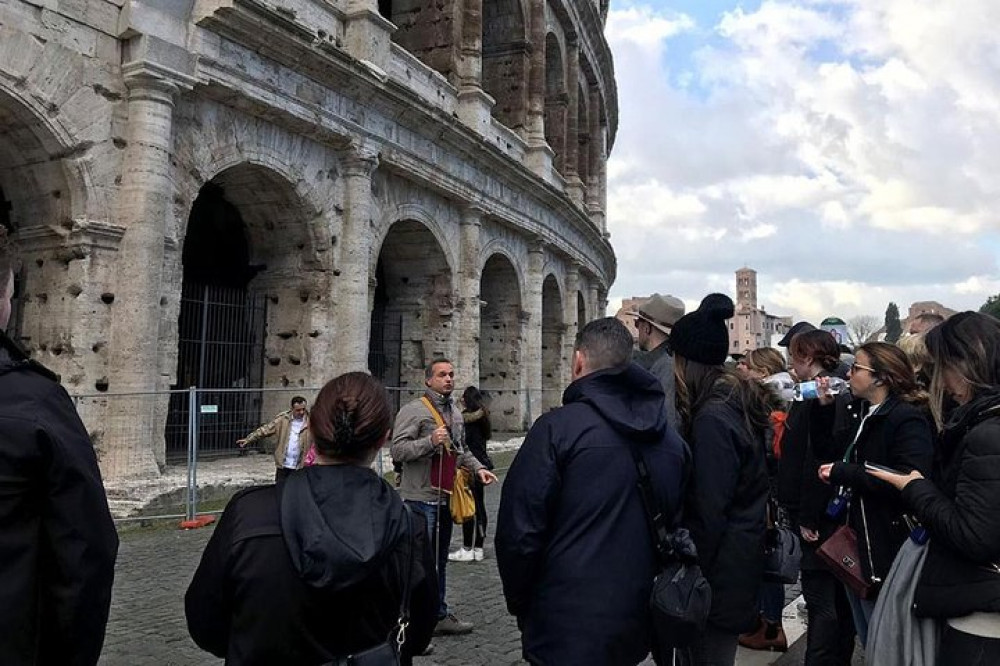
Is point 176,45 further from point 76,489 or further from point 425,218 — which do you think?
point 76,489

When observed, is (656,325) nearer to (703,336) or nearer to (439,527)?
(703,336)

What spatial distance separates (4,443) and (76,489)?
0.69 feet

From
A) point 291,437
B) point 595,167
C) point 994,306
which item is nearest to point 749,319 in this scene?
point 994,306

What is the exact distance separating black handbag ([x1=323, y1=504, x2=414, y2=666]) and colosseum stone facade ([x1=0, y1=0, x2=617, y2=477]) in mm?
7450

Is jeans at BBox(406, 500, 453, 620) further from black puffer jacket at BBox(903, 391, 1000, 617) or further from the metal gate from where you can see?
the metal gate

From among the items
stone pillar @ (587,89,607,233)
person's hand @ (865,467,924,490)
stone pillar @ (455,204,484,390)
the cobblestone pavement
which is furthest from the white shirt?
stone pillar @ (587,89,607,233)

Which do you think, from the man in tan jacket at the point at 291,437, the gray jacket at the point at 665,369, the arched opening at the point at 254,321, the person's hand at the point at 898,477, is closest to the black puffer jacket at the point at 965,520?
the person's hand at the point at 898,477

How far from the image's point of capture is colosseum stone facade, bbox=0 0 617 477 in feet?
27.9

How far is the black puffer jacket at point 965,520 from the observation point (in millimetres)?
2334

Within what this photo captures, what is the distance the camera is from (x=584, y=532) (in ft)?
8.44

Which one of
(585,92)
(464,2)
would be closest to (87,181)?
(464,2)

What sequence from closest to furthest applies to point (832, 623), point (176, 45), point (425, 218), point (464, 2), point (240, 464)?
1. point (832, 623)
2. point (176, 45)
3. point (240, 464)
4. point (425, 218)
5. point (464, 2)

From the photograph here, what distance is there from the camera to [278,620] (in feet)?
6.41

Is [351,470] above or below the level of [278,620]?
above
